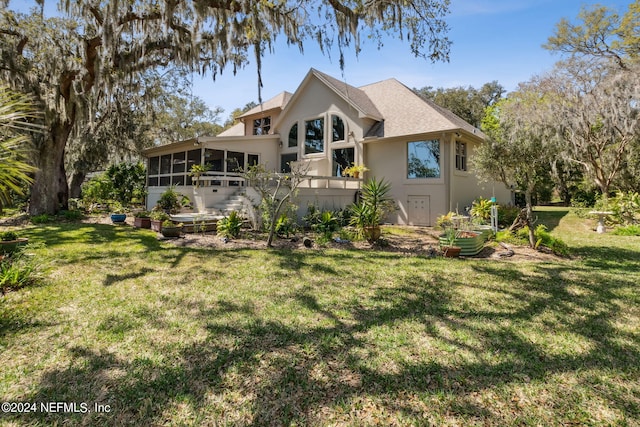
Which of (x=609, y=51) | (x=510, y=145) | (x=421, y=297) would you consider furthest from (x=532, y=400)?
(x=609, y=51)

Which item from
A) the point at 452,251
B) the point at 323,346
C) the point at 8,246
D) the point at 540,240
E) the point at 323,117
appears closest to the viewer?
the point at 323,346

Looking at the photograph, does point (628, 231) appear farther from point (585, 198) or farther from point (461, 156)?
point (585, 198)

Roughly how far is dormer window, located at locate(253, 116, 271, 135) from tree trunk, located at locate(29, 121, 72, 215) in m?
10.0

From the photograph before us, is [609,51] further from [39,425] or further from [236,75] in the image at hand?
[39,425]

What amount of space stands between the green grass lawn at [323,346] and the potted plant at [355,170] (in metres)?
8.65

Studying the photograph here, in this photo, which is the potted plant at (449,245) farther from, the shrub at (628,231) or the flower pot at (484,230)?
the shrub at (628,231)

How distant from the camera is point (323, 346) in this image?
3197 millimetres

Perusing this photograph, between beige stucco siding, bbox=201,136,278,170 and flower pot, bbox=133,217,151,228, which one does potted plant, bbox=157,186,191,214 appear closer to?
flower pot, bbox=133,217,151,228

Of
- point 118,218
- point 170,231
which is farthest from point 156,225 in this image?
point 118,218

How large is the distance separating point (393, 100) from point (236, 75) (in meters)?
8.08

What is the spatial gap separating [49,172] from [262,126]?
11.2m

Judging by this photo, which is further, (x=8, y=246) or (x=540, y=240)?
(x=540, y=240)

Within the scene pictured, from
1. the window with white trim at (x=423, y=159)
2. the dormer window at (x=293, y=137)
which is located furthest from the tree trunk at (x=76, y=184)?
the window with white trim at (x=423, y=159)

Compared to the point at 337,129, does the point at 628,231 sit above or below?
below
